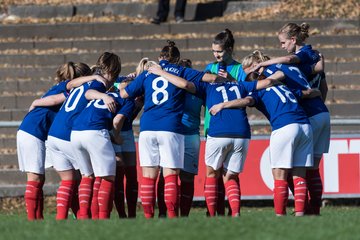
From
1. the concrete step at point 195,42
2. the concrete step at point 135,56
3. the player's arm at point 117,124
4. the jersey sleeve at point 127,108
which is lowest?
the player's arm at point 117,124

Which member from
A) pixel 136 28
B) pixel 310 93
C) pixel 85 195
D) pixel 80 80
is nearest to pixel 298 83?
pixel 310 93

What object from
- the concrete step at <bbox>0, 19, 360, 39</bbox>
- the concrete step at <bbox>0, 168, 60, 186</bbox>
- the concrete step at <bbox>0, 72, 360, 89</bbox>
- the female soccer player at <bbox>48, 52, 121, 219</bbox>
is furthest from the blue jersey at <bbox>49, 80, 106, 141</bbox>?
the concrete step at <bbox>0, 19, 360, 39</bbox>

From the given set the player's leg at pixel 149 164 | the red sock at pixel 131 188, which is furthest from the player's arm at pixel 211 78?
the red sock at pixel 131 188

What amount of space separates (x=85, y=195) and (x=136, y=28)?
9.31 m

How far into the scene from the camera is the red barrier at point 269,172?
15.0 metres

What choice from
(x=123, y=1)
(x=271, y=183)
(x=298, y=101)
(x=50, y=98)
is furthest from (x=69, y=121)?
(x=123, y=1)

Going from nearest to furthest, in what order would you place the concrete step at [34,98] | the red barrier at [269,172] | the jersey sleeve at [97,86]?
the jersey sleeve at [97,86] → the red barrier at [269,172] → the concrete step at [34,98]

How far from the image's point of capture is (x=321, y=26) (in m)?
20.2

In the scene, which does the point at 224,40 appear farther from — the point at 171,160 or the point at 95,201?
the point at 95,201

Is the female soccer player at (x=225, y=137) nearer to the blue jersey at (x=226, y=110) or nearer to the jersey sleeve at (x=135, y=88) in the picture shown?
the blue jersey at (x=226, y=110)

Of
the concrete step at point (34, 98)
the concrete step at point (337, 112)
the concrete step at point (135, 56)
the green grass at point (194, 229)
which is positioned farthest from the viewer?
the concrete step at point (135, 56)

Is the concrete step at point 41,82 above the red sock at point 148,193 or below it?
above

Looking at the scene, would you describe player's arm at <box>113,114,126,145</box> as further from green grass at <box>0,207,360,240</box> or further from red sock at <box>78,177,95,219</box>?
green grass at <box>0,207,360,240</box>

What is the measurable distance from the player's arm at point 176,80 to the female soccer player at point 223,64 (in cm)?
60
